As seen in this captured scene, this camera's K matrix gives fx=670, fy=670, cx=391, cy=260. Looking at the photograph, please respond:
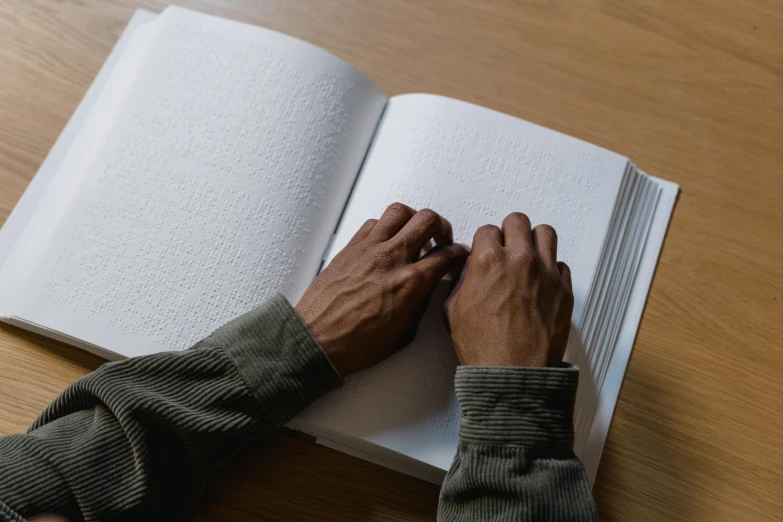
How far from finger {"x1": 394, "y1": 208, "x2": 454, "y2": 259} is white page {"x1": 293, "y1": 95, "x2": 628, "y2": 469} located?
0.10 feet

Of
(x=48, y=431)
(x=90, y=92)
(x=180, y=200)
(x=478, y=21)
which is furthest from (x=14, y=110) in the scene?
(x=478, y=21)

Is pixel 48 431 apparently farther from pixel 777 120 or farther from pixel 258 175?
pixel 777 120

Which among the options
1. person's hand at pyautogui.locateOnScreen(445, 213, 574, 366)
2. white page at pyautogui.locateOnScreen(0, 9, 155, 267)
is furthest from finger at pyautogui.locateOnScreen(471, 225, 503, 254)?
white page at pyautogui.locateOnScreen(0, 9, 155, 267)

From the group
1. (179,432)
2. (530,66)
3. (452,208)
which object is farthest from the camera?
(530,66)

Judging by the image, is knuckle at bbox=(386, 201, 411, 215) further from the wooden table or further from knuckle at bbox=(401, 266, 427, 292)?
the wooden table

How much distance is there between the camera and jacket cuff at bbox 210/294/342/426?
493 millimetres

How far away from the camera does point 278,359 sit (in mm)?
500

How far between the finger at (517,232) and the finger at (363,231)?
4.3 inches

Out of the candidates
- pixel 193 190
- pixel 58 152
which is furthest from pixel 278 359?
pixel 58 152

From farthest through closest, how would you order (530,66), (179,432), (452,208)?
(530,66), (452,208), (179,432)

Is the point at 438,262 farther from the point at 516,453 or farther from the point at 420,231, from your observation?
the point at 516,453

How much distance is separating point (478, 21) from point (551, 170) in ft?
0.68

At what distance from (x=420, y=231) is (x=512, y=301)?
0.09 metres

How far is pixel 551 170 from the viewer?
1.96 feet
